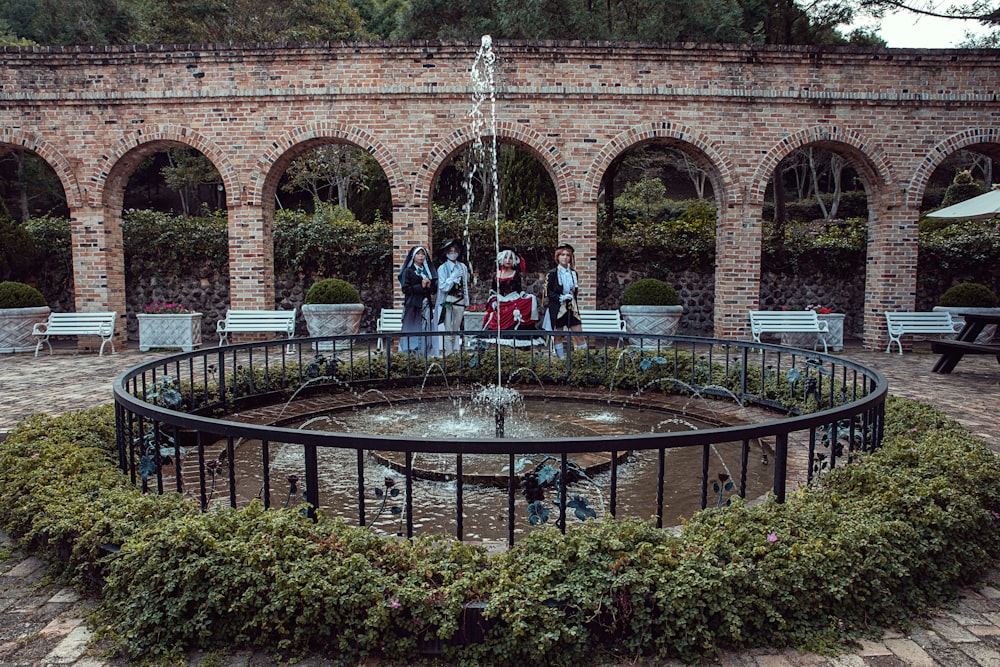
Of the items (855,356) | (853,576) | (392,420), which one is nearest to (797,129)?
(855,356)

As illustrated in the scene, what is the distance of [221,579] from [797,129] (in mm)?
12175

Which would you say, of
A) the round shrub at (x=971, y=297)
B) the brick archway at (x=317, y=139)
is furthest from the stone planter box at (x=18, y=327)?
the round shrub at (x=971, y=297)

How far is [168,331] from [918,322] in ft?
42.5

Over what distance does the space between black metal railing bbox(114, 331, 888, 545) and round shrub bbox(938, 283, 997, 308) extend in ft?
14.5

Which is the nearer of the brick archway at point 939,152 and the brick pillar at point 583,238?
the brick pillar at point 583,238

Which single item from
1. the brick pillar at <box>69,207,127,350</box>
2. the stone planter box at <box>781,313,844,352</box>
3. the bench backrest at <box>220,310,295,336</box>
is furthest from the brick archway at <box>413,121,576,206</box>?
the brick pillar at <box>69,207,127,350</box>

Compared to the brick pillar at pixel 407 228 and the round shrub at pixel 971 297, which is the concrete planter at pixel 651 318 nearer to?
the brick pillar at pixel 407 228

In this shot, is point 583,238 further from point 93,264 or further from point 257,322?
point 93,264

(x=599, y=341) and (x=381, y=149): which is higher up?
(x=381, y=149)

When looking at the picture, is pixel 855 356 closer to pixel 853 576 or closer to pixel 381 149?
pixel 381 149

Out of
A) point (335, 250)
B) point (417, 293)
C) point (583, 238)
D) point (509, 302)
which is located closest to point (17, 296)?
point (335, 250)

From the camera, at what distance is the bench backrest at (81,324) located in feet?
37.4

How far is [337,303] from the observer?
11.8m

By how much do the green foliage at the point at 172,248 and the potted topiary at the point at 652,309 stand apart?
8463 mm
